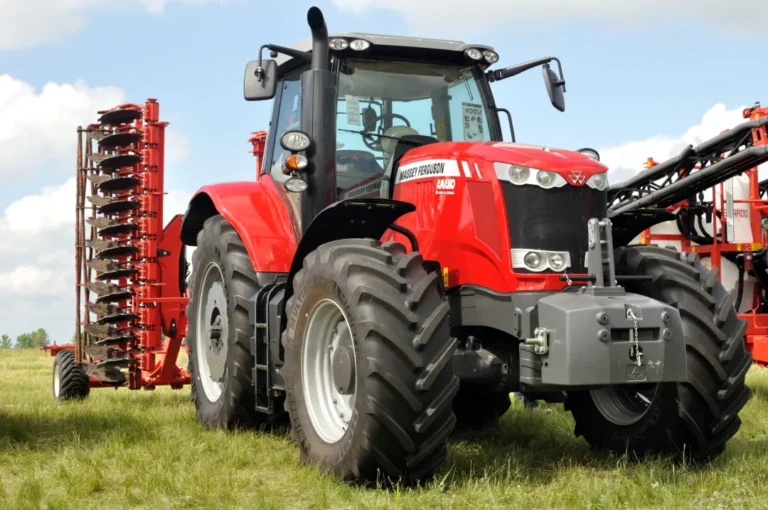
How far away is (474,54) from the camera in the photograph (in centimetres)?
677

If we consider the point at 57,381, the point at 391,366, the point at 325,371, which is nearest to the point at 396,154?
the point at 325,371

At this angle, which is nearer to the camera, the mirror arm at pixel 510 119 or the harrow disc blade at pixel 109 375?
the mirror arm at pixel 510 119

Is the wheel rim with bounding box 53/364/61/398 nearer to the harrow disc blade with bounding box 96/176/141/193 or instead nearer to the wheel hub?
the harrow disc blade with bounding box 96/176/141/193

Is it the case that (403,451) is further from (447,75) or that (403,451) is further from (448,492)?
(447,75)

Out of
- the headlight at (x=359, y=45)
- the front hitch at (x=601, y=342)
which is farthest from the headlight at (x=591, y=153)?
the headlight at (x=359, y=45)

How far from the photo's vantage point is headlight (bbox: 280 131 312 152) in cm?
586

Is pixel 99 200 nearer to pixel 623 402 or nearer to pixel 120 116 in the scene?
pixel 120 116

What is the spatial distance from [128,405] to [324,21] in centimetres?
473

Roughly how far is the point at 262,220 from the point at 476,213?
210 cm

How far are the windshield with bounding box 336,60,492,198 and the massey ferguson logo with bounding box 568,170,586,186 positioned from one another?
122 cm

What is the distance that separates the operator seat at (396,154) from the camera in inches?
244

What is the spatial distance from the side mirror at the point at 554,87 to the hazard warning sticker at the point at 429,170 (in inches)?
55.8

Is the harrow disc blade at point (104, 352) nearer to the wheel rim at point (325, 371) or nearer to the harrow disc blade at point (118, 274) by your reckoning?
the harrow disc blade at point (118, 274)

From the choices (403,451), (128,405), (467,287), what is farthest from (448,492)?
(128,405)
